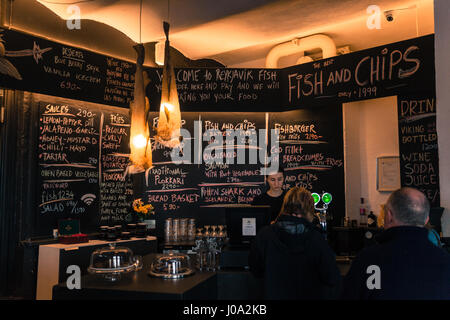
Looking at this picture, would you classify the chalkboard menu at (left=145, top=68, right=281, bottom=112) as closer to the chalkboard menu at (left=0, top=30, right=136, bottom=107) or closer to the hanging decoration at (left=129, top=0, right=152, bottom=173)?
the chalkboard menu at (left=0, top=30, right=136, bottom=107)

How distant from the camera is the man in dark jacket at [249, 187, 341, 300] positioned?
221cm

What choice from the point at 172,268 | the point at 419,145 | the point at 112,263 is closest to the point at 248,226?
the point at 172,268

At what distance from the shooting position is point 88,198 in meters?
4.74

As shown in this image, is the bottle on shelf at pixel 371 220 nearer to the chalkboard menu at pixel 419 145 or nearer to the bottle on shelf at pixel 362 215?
the bottle on shelf at pixel 362 215

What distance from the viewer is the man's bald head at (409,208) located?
5.63 feet

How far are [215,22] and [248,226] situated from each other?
10.1 feet

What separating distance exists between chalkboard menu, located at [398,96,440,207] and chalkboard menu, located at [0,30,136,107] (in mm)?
3593

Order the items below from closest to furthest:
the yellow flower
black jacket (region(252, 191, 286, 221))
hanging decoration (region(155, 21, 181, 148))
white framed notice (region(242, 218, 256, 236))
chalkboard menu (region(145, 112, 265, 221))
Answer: white framed notice (region(242, 218, 256, 236)) < hanging decoration (region(155, 21, 181, 148)) < black jacket (region(252, 191, 286, 221)) < the yellow flower < chalkboard menu (region(145, 112, 265, 221))

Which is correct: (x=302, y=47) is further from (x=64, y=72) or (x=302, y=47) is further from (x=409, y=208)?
(x=409, y=208)

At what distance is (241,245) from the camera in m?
2.96

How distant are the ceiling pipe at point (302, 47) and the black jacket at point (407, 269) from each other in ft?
12.9

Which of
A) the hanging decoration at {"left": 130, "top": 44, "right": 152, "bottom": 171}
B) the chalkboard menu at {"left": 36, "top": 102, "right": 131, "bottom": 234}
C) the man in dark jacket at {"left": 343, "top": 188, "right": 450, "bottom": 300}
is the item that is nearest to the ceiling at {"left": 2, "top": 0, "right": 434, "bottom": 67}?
the chalkboard menu at {"left": 36, "top": 102, "right": 131, "bottom": 234}

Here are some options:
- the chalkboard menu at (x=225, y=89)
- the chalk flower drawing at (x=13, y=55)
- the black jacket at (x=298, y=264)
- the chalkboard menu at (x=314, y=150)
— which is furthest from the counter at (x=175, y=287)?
the chalkboard menu at (x=225, y=89)
